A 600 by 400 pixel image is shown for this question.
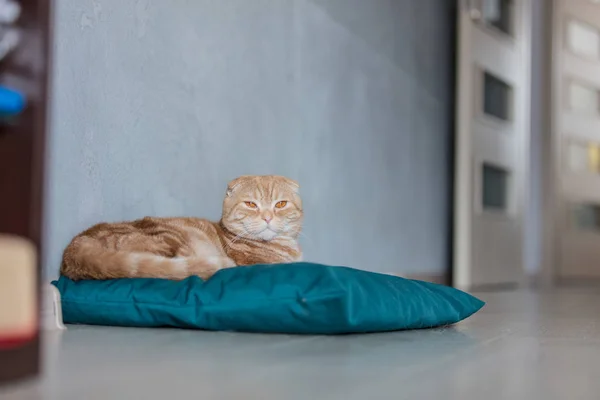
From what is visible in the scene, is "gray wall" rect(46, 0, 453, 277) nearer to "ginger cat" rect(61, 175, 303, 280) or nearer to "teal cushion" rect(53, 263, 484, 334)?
"ginger cat" rect(61, 175, 303, 280)

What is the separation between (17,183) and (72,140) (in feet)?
4.72

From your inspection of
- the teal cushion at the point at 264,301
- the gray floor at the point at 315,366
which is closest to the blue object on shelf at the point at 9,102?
the gray floor at the point at 315,366

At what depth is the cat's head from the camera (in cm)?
255

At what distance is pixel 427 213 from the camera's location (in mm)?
5754

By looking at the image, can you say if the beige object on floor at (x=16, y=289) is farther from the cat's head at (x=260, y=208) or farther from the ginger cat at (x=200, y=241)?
the cat's head at (x=260, y=208)

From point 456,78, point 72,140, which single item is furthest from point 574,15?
point 72,140

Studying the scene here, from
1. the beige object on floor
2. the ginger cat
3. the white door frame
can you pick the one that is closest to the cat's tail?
the ginger cat

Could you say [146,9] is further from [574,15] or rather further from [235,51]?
[574,15]

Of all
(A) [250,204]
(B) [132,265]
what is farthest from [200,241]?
(B) [132,265]

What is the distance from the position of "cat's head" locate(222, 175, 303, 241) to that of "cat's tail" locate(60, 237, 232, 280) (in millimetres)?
370

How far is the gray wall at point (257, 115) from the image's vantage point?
8.27 feet

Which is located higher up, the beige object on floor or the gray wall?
the gray wall

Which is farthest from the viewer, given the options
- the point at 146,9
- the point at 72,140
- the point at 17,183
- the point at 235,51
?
the point at 235,51

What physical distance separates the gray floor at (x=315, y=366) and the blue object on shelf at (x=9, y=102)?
0.36 m
